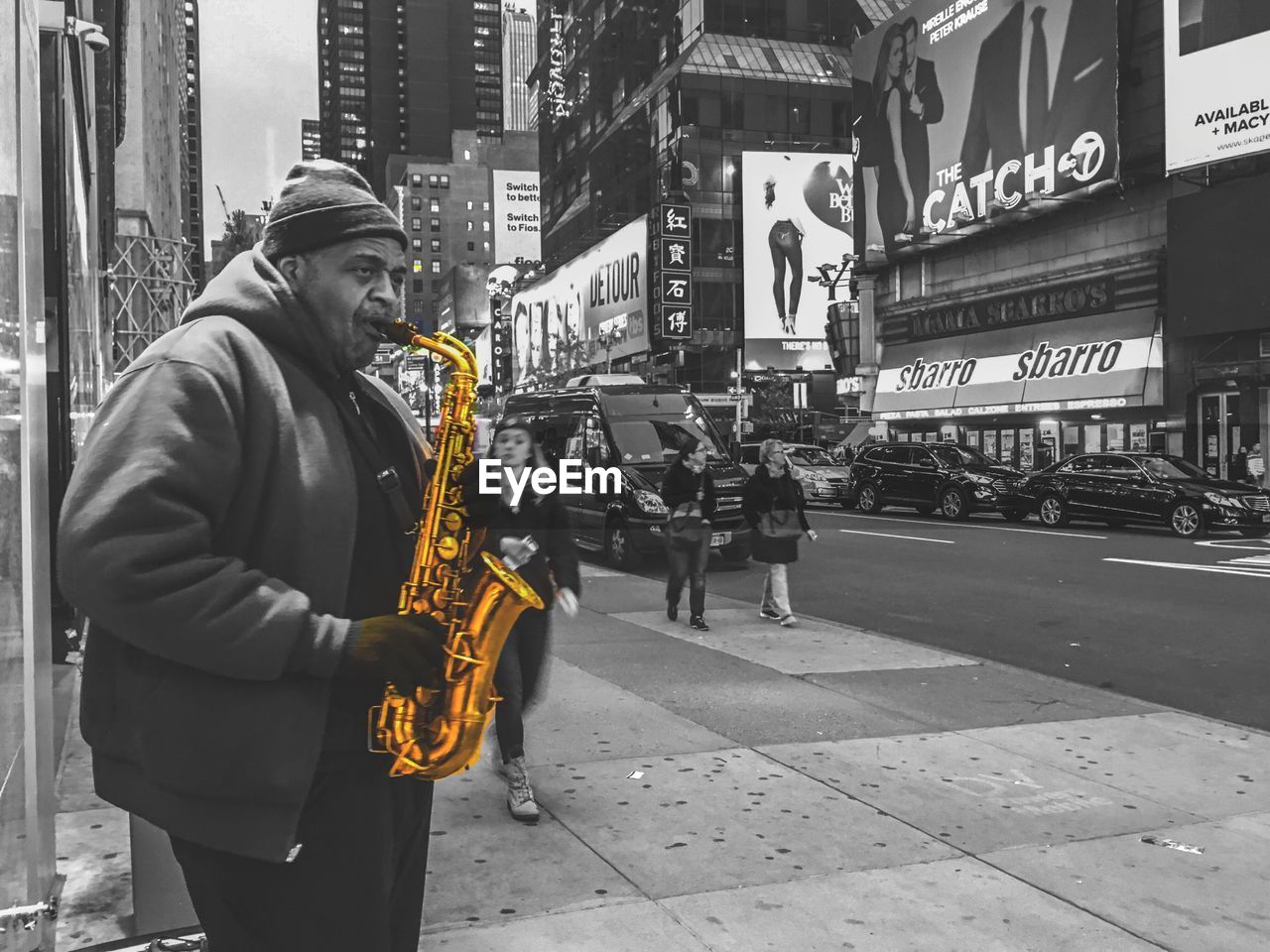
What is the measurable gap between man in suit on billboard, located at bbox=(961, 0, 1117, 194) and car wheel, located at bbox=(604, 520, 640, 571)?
20815 millimetres

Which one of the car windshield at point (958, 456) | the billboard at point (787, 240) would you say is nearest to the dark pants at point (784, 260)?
the billboard at point (787, 240)

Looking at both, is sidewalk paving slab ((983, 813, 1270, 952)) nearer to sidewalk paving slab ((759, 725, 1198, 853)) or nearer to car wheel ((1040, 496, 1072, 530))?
sidewalk paving slab ((759, 725, 1198, 853))

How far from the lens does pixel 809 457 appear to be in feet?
97.1

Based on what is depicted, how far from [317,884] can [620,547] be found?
13.7 metres

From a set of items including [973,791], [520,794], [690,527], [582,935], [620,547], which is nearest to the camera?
[582,935]

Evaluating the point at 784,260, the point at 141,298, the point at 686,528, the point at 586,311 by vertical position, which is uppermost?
the point at 784,260

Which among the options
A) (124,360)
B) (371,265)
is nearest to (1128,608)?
(371,265)

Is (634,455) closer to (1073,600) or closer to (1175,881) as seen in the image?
(1073,600)

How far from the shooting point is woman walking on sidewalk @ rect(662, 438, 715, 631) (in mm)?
10398

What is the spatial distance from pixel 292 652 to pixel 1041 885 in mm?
3567

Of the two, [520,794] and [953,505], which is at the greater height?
[953,505]

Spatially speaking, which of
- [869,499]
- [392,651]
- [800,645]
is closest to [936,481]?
[869,499]

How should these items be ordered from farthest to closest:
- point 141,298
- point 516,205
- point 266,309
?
point 516,205 → point 141,298 → point 266,309

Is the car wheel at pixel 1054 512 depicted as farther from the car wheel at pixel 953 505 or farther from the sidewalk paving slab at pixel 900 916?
the sidewalk paving slab at pixel 900 916
